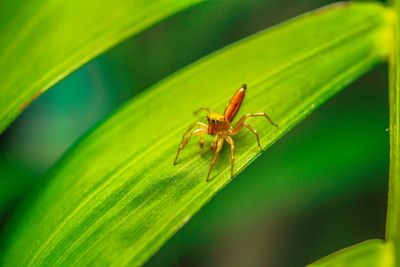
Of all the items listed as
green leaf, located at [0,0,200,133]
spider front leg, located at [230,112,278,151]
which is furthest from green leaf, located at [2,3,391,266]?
green leaf, located at [0,0,200,133]

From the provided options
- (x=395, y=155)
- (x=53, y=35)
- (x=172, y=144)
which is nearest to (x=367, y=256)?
(x=395, y=155)

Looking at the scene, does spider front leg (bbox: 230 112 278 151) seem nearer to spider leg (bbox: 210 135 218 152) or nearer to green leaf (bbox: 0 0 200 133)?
spider leg (bbox: 210 135 218 152)

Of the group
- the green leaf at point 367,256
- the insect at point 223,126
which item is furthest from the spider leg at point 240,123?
the green leaf at point 367,256

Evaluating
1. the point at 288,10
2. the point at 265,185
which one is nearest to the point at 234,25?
the point at 288,10

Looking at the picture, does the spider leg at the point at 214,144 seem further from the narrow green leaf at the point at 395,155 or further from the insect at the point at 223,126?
the narrow green leaf at the point at 395,155

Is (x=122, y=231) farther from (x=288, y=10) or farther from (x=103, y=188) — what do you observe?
(x=288, y=10)

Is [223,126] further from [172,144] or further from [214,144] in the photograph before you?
[172,144]
